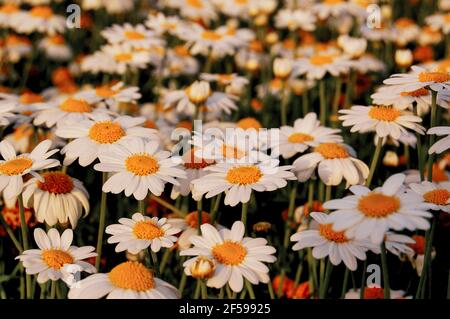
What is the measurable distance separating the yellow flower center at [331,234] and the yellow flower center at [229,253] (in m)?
0.22

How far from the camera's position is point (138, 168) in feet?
6.13

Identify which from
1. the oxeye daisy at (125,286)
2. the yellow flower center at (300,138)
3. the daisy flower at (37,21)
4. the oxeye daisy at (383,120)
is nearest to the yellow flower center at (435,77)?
the oxeye daisy at (383,120)

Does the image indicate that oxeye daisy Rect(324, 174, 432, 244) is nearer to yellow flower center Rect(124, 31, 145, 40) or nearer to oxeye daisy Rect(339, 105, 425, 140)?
oxeye daisy Rect(339, 105, 425, 140)

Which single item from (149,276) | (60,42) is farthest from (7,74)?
(149,276)

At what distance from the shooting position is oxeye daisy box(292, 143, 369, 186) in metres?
2.07

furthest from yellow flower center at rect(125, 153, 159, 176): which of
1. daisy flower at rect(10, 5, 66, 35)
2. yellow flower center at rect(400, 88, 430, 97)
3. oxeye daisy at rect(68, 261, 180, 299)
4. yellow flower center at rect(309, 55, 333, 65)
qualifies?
daisy flower at rect(10, 5, 66, 35)

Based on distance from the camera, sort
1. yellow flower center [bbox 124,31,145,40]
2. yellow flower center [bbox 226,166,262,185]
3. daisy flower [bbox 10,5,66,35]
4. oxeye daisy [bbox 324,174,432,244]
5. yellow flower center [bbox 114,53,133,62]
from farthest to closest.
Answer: daisy flower [bbox 10,5,66,35], yellow flower center [bbox 124,31,145,40], yellow flower center [bbox 114,53,133,62], yellow flower center [bbox 226,166,262,185], oxeye daisy [bbox 324,174,432,244]

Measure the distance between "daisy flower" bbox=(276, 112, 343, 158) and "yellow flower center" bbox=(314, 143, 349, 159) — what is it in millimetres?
37

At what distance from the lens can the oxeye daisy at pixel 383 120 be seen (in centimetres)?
206

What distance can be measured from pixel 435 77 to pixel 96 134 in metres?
1.00

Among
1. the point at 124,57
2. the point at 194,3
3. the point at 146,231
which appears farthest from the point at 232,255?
the point at 194,3

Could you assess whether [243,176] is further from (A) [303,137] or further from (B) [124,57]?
(B) [124,57]

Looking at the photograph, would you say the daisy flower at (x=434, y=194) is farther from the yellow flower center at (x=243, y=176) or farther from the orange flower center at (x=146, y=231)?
the orange flower center at (x=146, y=231)
